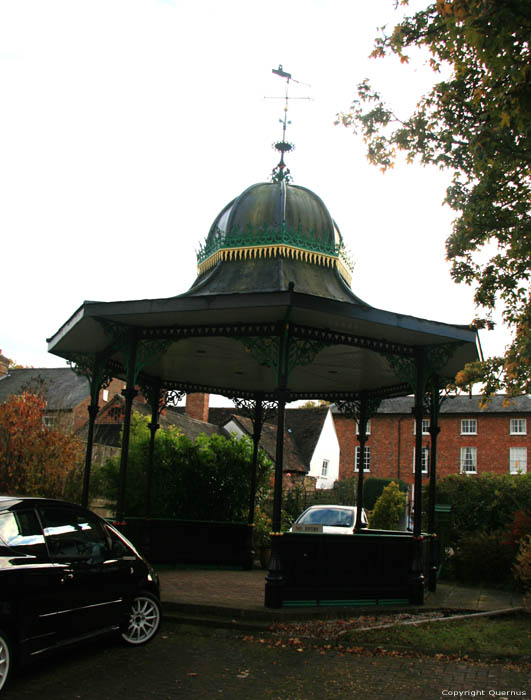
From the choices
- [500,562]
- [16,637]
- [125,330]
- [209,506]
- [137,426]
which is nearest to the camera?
[16,637]

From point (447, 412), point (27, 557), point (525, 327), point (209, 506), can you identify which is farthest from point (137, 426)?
point (447, 412)

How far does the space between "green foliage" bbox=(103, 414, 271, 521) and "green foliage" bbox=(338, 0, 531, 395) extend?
8.59 metres

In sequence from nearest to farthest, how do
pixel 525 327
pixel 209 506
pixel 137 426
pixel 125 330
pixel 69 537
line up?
pixel 69 537 → pixel 525 327 → pixel 125 330 → pixel 209 506 → pixel 137 426

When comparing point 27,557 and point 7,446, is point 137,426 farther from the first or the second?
point 27,557

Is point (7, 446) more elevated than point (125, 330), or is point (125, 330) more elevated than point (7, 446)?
point (125, 330)

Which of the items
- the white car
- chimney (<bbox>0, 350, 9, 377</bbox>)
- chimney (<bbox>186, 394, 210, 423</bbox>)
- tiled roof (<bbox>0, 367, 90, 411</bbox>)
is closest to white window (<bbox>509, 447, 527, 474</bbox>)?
chimney (<bbox>186, 394, 210, 423</bbox>)

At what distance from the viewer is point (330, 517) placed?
16922 millimetres

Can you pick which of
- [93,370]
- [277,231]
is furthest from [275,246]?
[93,370]

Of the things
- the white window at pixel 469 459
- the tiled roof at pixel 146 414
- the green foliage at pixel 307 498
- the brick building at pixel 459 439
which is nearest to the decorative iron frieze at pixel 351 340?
the green foliage at pixel 307 498

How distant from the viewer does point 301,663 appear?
693 cm

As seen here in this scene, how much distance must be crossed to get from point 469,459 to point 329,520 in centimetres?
3217

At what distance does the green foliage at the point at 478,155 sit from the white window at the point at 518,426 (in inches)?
1408

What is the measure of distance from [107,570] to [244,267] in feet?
22.4

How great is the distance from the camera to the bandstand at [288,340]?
9.83 meters
